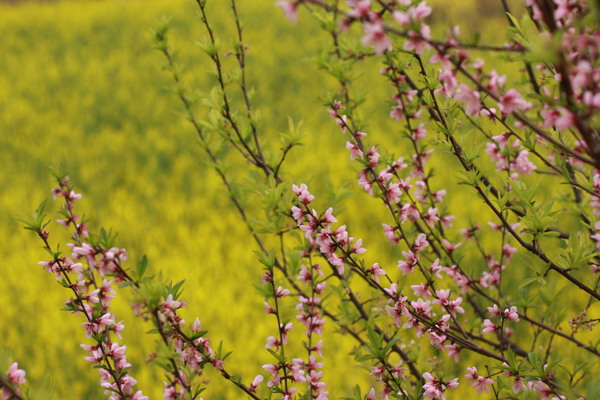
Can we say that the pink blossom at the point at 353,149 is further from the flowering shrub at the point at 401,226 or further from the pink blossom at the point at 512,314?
the pink blossom at the point at 512,314

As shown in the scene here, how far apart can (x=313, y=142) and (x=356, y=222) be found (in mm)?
1738

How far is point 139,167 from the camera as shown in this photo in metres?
6.30

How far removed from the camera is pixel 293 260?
1.97m

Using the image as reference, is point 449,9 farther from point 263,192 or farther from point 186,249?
point 263,192

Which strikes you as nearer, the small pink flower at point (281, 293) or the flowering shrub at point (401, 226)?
the flowering shrub at point (401, 226)

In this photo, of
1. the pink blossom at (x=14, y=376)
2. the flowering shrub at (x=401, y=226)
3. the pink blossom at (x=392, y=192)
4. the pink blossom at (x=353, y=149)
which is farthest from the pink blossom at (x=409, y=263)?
the pink blossom at (x=14, y=376)

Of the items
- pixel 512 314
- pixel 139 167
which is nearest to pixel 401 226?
pixel 512 314

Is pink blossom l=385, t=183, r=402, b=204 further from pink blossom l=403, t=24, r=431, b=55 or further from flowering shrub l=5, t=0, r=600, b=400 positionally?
pink blossom l=403, t=24, r=431, b=55

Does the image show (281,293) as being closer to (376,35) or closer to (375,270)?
(375,270)

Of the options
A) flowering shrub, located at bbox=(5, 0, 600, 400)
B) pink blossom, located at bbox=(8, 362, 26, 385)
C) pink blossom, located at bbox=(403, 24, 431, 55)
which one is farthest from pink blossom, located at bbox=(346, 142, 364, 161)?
pink blossom, located at bbox=(8, 362, 26, 385)

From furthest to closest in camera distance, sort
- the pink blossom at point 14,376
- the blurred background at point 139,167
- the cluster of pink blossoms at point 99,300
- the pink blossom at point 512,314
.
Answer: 1. the blurred background at point 139,167
2. the pink blossom at point 512,314
3. the cluster of pink blossoms at point 99,300
4. the pink blossom at point 14,376

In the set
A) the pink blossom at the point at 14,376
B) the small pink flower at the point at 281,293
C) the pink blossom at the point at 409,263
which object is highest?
the pink blossom at the point at 409,263

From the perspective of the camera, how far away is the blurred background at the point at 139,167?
361 centimetres

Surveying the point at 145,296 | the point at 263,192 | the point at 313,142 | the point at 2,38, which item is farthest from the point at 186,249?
the point at 2,38
